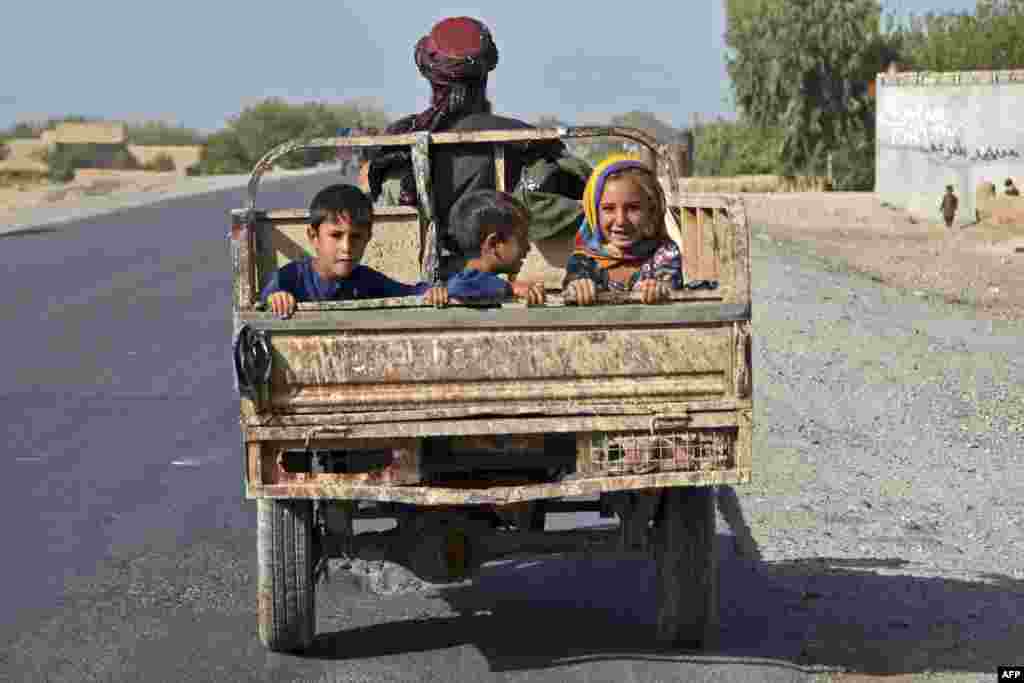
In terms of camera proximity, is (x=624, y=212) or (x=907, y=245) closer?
(x=624, y=212)

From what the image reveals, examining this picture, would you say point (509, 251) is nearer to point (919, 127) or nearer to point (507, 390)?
point (507, 390)

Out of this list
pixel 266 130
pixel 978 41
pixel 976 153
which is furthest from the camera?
pixel 266 130

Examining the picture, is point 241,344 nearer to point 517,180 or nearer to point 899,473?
point 517,180

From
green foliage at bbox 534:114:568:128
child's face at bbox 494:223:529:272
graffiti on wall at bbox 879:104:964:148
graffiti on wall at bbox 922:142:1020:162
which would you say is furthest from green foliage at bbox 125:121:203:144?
child's face at bbox 494:223:529:272

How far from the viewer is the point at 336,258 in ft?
19.6

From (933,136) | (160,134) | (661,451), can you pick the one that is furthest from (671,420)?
(160,134)

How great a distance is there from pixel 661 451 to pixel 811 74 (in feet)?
203

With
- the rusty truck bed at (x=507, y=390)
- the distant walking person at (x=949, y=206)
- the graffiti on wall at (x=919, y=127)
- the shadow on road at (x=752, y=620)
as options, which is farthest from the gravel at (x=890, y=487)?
the graffiti on wall at (x=919, y=127)

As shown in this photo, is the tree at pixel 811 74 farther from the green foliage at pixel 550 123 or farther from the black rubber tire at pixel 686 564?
the black rubber tire at pixel 686 564

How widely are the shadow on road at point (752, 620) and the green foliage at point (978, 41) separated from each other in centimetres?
4181

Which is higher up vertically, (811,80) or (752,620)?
(811,80)

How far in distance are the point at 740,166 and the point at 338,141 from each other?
6394 cm

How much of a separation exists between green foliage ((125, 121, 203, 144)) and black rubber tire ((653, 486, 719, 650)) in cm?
11608

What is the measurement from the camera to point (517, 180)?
7746mm
